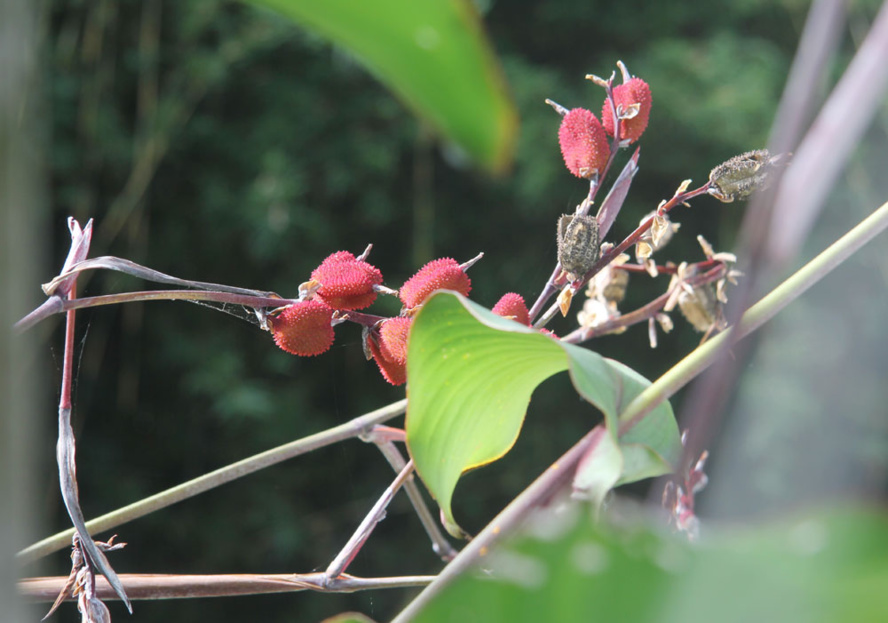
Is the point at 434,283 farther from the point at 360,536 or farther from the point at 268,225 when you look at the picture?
the point at 268,225

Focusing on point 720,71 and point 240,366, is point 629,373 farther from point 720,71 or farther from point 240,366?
point 720,71

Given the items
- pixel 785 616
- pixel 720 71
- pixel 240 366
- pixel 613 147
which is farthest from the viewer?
pixel 720 71

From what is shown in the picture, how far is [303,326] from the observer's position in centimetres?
13

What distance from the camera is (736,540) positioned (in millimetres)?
42

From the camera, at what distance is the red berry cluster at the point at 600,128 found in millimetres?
146

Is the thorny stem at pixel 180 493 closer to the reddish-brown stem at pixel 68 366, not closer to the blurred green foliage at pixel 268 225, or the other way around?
the reddish-brown stem at pixel 68 366

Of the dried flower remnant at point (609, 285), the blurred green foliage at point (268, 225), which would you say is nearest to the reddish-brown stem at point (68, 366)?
the dried flower remnant at point (609, 285)

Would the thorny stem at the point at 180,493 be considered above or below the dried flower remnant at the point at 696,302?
below

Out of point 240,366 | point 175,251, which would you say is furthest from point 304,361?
point 175,251

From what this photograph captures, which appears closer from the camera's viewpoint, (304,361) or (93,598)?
(93,598)

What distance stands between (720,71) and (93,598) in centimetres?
94

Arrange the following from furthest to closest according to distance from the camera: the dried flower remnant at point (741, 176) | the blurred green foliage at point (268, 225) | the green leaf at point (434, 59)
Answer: the blurred green foliage at point (268, 225) < the dried flower remnant at point (741, 176) < the green leaf at point (434, 59)

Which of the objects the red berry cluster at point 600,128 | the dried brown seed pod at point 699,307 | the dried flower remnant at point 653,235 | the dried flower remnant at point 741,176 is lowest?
the dried brown seed pod at point 699,307

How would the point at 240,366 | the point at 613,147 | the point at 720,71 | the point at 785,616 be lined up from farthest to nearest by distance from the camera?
the point at 720,71
the point at 240,366
the point at 613,147
the point at 785,616
